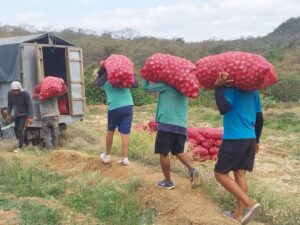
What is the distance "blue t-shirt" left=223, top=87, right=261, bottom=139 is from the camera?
5043 millimetres

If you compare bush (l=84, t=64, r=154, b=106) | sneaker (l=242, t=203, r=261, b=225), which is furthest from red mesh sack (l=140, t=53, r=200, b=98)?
bush (l=84, t=64, r=154, b=106)

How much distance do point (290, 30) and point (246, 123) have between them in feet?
236

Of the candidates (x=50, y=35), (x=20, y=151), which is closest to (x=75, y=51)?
(x=50, y=35)

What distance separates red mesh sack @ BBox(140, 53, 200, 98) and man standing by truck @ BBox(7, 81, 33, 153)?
4.30 meters

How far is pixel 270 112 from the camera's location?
1873 centimetres

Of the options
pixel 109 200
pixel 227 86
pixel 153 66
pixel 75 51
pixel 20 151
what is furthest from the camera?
pixel 75 51

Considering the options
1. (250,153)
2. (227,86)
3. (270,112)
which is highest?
(227,86)

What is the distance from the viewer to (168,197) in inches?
233

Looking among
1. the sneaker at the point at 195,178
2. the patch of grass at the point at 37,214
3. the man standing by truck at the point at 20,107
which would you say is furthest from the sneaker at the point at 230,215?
the man standing by truck at the point at 20,107

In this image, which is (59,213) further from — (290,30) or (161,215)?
(290,30)

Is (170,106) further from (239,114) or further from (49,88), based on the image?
(49,88)

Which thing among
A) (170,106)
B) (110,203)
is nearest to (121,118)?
(170,106)

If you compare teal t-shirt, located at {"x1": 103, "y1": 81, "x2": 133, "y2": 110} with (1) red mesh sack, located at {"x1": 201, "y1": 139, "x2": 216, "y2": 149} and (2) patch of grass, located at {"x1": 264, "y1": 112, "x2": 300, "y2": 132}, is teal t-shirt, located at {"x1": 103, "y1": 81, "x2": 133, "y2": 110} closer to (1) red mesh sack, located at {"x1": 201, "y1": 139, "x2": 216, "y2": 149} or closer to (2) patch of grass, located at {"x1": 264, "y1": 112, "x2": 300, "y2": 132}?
(1) red mesh sack, located at {"x1": 201, "y1": 139, "x2": 216, "y2": 149}

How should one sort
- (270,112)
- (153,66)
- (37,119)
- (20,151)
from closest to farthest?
(153,66) < (20,151) < (37,119) < (270,112)
